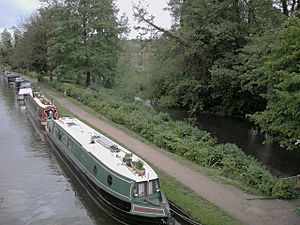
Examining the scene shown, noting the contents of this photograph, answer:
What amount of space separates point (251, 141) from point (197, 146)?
9.14 metres

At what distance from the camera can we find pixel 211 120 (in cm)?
3441

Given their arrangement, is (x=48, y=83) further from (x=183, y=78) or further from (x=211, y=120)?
(x=211, y=120)

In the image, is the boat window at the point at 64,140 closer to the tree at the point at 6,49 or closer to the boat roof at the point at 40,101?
the boat roof at the point at 40,101

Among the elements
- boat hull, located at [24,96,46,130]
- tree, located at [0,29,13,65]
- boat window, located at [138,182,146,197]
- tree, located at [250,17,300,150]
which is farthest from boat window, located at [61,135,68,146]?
tree, located at [0,29,13,65]

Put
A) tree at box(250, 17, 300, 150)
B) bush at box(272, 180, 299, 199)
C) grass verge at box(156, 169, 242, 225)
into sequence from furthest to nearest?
bush at box(272, 180, 299, 199)
tree at box(250, 17, 300, 150)
grass verge at box(156, 169, 242, 225)

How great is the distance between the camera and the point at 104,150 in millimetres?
15789

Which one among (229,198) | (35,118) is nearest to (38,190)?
(229,198)

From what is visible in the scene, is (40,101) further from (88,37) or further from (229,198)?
(229,198)

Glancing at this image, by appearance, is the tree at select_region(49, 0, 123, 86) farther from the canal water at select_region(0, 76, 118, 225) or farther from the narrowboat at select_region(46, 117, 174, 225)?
the narrowboat at select_region(46, 117, 174, 225)

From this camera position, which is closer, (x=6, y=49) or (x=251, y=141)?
(x=251, y=141)

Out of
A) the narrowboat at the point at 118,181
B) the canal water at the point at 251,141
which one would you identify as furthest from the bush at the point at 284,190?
the narrowboat at the point at 118,181

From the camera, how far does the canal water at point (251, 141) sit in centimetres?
2070

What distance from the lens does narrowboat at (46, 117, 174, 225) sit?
12.0m

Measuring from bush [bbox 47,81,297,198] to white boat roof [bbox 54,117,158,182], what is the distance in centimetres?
364
